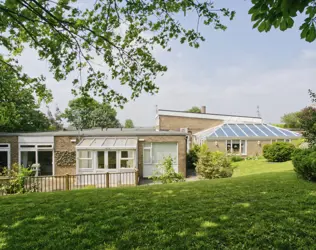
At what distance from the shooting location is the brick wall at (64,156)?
17.8m

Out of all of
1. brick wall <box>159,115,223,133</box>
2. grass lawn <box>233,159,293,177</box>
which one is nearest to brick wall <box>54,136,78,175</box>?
grass lawn <box>233,159,293,177</box>

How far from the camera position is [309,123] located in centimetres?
1019

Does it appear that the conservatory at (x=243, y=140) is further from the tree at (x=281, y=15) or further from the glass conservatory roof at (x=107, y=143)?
the tree at (x=281, y=15)

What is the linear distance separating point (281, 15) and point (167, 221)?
3513 millimetres

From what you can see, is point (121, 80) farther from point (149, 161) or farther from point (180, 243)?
point (149, 161)

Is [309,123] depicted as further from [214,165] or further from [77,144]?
[77,144]

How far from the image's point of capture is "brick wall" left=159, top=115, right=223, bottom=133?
3266 centimetres

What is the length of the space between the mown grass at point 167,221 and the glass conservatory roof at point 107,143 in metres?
10.4

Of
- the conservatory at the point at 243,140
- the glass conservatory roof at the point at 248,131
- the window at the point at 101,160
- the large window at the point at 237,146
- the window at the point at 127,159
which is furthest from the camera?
the glass conservatory roof at the point at 248,131

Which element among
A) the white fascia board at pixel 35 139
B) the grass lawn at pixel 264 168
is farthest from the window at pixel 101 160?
the grass lawn at pixel 264 168

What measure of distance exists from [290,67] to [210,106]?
94.2 feet

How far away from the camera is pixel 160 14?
622 cm

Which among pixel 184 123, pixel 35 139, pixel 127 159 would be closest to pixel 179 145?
pixel 127 159

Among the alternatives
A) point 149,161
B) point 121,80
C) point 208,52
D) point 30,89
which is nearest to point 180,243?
point 121,80
